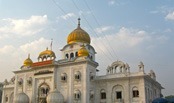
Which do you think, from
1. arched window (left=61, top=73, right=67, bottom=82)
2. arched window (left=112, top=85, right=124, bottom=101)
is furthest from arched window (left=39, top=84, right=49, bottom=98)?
arched window (left=112, top=85, right=124, bottom=101)

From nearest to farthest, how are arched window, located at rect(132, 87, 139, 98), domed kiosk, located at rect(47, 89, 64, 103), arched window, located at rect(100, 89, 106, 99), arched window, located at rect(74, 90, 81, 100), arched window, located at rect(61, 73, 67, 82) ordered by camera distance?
domed kiosk, located at rect(47, 89, 64, 103)
arched window, located at rect(132, 87, 139, 98)
arched window, located at rect(74, 90, 81, 100)
arched window, located at rect(100, 89, 106, 99)
arched window, located at rect(61, 73, 67, 82)

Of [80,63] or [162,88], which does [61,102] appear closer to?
[80,63]

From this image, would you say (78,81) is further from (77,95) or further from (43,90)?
(43,90)

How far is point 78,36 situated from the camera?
133 ft

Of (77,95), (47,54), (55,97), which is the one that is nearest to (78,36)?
(47,54)

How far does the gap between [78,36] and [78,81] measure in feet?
27.2

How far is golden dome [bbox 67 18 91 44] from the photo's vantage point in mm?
40438

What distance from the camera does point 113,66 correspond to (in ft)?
118

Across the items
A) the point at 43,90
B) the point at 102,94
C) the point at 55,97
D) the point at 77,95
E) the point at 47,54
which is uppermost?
the point at 47,54

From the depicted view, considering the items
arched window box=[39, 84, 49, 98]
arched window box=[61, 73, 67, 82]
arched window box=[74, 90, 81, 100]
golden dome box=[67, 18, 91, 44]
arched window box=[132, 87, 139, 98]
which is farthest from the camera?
golden dome box=[67, 18, 91, 44]

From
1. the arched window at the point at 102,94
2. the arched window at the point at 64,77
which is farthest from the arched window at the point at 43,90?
the arched window at the point at 102,94

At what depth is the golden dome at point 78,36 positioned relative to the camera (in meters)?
40.4

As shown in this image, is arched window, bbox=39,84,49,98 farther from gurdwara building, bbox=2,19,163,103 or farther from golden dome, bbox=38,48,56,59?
golden dome, bbox=38,48,56,59

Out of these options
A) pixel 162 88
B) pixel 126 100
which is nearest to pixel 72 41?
pixel 126 100
